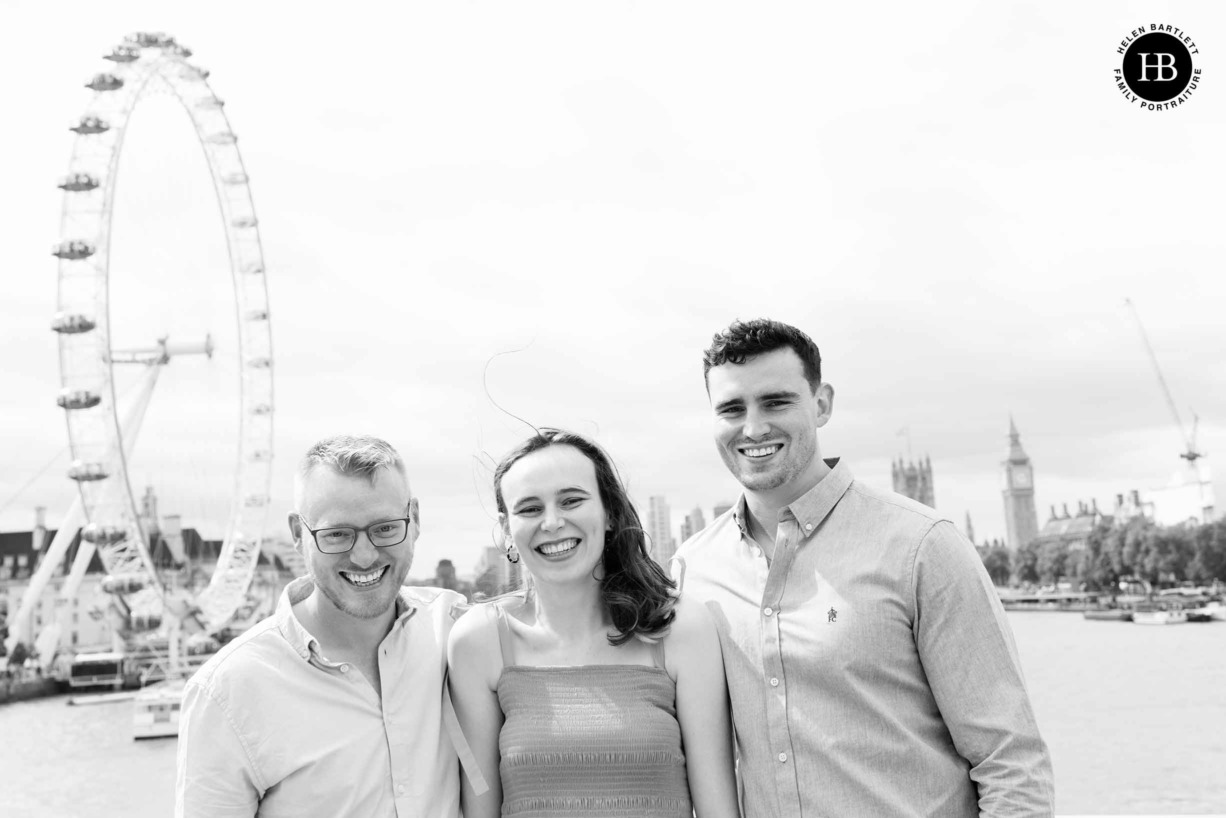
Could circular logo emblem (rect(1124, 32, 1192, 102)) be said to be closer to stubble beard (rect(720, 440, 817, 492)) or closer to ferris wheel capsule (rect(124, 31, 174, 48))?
stubble beard (rect(720, 440, 817, 492))

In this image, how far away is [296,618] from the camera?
7.57 ft

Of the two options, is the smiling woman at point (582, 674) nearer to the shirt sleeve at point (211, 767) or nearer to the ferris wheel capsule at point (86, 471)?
the shirt sleeve at point (211, 767)

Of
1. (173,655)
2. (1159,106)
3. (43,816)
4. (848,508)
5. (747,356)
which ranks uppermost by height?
(1159,106)

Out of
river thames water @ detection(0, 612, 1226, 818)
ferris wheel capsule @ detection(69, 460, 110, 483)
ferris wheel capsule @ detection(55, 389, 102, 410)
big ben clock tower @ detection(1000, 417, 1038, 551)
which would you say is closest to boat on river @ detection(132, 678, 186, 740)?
river thames water @ detection(0, 612, 1226, 818)

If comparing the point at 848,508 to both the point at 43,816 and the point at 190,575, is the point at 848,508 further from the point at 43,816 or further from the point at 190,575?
the point at 190,575

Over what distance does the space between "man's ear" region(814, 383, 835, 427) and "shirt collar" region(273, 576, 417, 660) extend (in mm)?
981

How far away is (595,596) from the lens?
257cm

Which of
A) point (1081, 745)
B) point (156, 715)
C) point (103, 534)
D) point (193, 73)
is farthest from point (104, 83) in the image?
point (1081, 745)

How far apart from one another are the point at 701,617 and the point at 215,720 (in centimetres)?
98

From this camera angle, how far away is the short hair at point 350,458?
90.7 inches

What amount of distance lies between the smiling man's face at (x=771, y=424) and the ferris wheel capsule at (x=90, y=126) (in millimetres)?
24168

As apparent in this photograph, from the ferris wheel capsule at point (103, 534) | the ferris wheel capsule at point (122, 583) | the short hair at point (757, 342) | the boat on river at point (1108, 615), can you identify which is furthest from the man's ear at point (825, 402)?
the boat on river at point (1108, 615)

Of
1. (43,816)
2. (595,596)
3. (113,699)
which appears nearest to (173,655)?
(113,699)

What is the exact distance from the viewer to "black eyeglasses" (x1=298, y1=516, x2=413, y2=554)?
7.45ft
